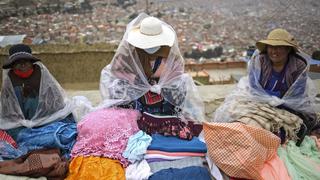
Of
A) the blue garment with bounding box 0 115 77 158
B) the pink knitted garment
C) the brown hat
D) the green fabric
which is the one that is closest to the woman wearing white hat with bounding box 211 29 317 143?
the brown hat

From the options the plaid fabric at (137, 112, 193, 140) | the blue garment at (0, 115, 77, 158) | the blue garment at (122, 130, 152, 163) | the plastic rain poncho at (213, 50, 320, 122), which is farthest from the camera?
the plastic rain poncho at (213, 50, 320, 122)

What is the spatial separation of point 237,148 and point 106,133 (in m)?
0.96

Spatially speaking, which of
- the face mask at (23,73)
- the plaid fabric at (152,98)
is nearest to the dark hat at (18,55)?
the face mask at (23,73)

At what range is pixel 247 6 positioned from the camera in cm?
1589

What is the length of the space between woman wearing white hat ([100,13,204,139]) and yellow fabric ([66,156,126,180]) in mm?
633

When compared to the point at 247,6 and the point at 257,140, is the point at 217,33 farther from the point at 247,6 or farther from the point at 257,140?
the point at 257,140

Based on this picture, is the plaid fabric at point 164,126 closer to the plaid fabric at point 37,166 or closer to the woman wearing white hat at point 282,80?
the woman wearing white hat at point 282,80

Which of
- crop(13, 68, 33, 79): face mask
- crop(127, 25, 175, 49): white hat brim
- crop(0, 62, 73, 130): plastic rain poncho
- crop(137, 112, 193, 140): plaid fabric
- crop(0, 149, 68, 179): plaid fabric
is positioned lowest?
crop(0, 149, 68, 179): plaid fabric

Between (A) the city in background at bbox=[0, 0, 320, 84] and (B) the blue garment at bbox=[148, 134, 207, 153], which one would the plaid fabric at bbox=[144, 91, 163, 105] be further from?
(A) the city in background at bbox=[0, 0, 320, 84]

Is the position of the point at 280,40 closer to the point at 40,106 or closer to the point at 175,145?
the point at 175,145

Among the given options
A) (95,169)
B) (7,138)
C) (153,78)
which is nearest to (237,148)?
(95,169)

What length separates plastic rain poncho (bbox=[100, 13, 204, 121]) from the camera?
299cm

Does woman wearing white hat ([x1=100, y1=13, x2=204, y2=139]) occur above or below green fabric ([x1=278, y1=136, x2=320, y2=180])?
above

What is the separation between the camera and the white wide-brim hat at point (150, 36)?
2914mm
